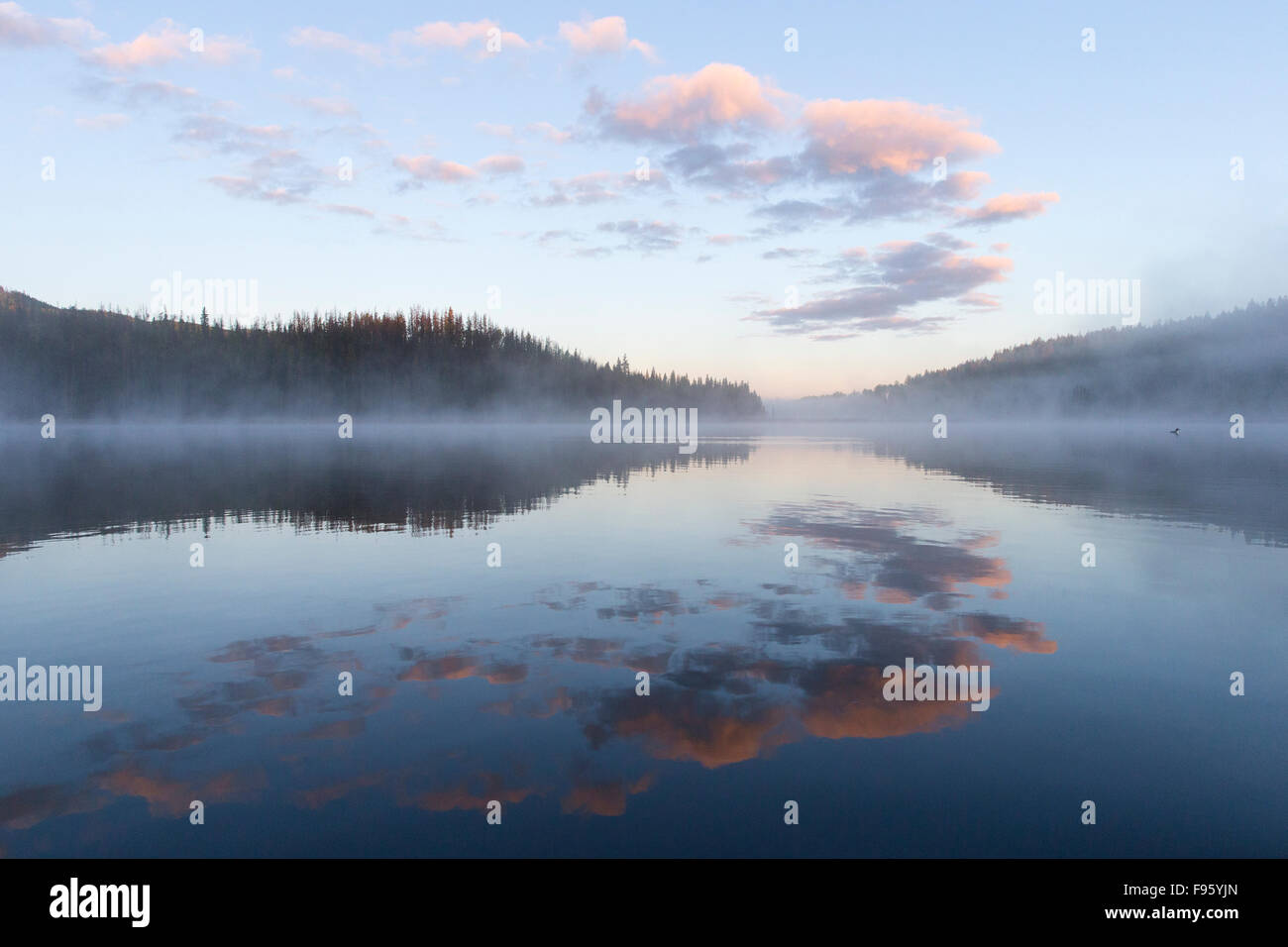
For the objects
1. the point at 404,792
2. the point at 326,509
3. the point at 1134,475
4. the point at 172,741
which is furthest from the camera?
the point at 1134,475

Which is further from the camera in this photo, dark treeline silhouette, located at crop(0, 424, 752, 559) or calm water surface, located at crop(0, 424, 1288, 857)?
dark treeline silhouette, located at crop(0, 424, 752, 559)

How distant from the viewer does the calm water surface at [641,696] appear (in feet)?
26.1

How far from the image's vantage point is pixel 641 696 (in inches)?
447

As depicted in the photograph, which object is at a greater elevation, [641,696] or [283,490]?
[283,490]

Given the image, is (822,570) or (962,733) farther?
(822,570)

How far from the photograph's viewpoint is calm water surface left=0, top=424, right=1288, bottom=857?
26.1ft

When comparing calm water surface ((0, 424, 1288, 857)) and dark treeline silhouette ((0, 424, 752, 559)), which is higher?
dark treeline silhouette ((0, 424, 752, 559))

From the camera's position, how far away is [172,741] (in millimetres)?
9805

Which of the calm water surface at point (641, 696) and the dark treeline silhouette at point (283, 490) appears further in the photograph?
the dark treeline silhouette at point (283, 490)

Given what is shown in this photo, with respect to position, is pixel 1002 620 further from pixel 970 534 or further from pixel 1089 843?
pixel 970 534

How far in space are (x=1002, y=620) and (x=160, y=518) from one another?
3115 cm

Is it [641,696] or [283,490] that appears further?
[283,490]

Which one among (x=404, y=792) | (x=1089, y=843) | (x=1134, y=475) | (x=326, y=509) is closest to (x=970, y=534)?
(x=1089, y=843)

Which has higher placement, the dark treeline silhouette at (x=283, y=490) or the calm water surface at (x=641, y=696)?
the dark treeline silhouette at (x=283, y=490)
